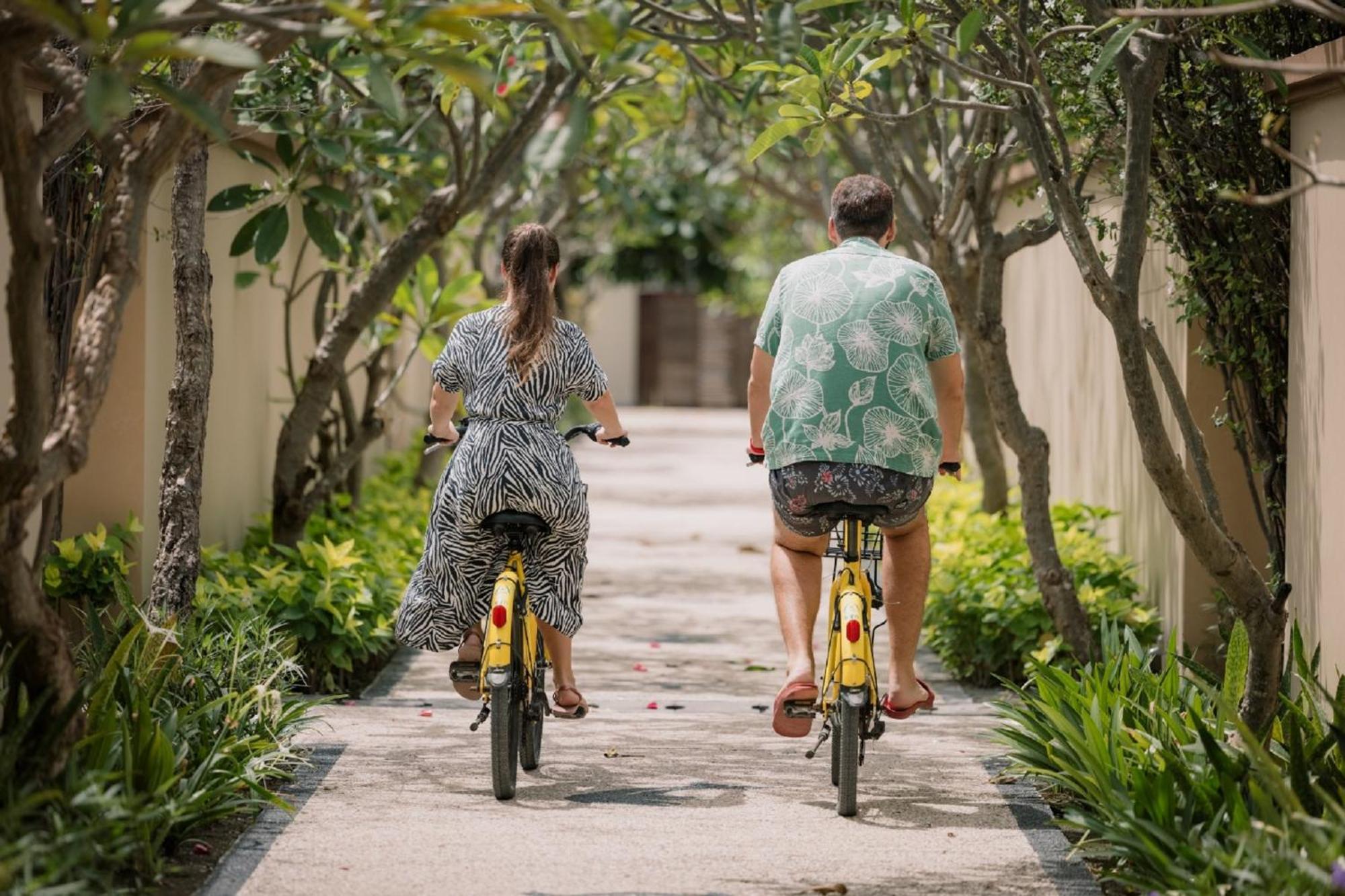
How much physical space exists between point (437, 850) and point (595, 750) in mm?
1520

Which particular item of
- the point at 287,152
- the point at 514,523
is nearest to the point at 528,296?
the point at 514,523

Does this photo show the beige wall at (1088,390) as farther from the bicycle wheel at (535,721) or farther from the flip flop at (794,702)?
the bicycle wheel at (535,721)

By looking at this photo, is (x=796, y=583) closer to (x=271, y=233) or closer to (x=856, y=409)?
(x=856, y=409)

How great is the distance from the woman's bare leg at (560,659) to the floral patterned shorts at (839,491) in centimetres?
96

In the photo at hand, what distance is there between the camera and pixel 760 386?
5.59 m

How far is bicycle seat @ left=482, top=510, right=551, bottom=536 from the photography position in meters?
5.53

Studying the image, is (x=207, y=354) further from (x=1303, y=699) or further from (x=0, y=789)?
(x=1303, y=699)

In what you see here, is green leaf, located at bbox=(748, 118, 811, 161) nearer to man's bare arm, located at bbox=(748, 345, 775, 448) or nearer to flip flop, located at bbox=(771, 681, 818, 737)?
man's bare arm, located at bbox=(748, 345, 775, 448)

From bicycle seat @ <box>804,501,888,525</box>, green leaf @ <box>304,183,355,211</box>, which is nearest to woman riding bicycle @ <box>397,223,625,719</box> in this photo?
bicycle seat @ <box>804,501,888,525</box>

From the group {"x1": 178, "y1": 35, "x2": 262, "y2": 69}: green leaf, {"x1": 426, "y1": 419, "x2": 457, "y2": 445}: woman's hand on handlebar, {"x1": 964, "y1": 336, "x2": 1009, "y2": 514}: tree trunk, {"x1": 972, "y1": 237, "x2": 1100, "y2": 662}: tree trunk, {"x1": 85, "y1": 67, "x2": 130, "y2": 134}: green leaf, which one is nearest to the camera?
{"x1": 85, "y1": 67, "x2": 130, "y2": 134}: green leaf

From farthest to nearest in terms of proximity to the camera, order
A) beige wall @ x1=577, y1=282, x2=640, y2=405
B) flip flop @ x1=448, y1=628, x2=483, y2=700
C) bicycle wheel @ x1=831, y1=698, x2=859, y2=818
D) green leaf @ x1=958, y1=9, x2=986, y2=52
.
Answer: beige wall @ x1=577, y1=282, x2=640, y2=405, flip flop @ x1=448, y1=628, x2=483, y2=700, bicycle wheel @ x1=831, y1=698, x2=859, y2=818, green leaf @ x1=958, y1=9, x2=986, y2=52

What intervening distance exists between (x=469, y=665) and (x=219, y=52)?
262 centimetres

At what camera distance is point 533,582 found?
5754 mm

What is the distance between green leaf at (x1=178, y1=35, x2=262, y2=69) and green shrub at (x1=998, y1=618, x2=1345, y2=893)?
2654 mm
